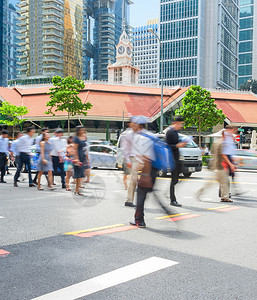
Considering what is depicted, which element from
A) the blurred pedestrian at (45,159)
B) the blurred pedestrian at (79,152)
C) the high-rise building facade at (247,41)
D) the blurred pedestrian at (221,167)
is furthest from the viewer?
the high-rise building facade at (247,41)

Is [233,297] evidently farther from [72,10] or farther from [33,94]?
[72,10]

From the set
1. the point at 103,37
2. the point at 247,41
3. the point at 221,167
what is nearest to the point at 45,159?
the point at 221,167

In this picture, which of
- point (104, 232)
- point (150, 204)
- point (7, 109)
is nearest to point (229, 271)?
point (104, 232)

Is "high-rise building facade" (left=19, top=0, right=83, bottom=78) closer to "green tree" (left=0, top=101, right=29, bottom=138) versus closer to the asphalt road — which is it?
"green tree" (left=0, top=101, right=29, bottom=138)

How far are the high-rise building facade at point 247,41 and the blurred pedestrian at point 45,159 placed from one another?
134151 millimetres

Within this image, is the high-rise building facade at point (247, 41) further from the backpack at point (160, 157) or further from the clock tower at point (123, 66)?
the backpack at point (160, 157)

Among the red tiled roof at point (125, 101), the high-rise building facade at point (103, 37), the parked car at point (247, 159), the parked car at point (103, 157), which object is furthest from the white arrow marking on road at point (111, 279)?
the high-rise building facade at point (103, 37)

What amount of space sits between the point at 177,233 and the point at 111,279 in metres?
2.27

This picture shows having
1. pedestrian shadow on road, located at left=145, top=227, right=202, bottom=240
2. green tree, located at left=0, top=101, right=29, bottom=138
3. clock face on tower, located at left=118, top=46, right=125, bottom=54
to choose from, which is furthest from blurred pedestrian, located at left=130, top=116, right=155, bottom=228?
clock face on tower, located at left=118, top=46, right=125, bottom=54

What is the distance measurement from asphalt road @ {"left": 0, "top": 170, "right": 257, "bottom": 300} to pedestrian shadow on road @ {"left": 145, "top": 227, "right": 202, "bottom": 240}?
0.01m

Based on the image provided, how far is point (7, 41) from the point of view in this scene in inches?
5487

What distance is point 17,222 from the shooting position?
21.4 feet

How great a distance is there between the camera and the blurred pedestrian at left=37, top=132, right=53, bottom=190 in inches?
446

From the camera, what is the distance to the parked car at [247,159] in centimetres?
2347
